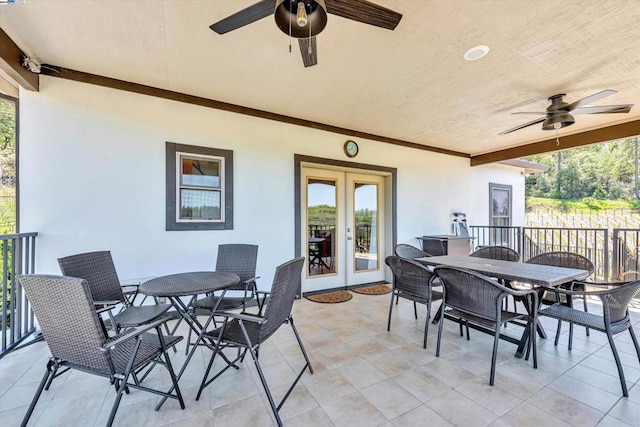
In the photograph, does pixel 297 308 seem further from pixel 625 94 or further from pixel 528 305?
pixel 625 94

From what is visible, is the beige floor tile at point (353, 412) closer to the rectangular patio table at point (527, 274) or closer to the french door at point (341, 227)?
the rectangular patio table at point (527, 274)

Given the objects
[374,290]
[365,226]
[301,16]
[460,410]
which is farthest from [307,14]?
[374,290]

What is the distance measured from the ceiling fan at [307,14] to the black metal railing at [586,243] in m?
5.06

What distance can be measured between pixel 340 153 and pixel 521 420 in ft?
13.1

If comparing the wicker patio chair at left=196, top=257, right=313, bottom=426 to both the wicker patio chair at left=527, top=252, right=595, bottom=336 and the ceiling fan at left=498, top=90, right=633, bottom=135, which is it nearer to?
the wicker patio chair at left=527, top=252, right=595, bottom=336

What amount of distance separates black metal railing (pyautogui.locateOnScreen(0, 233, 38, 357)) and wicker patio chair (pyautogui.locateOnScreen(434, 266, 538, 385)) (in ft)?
13.2

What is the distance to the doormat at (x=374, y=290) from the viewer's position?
189 inches

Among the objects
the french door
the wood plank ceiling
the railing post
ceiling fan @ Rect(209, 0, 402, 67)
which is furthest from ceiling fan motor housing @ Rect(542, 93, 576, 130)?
ceiling fan @ Rect(209, 0, 402, 67)

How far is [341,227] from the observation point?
501cm

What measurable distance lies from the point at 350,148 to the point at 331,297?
8.55ft

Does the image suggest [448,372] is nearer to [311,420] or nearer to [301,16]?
[311,420]

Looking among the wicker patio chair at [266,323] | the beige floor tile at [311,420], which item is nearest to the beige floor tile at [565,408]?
the beige floor tile at [311,420]

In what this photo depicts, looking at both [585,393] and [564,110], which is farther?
[564,110]

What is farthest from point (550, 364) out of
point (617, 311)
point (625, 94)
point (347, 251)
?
point (625, 94)
